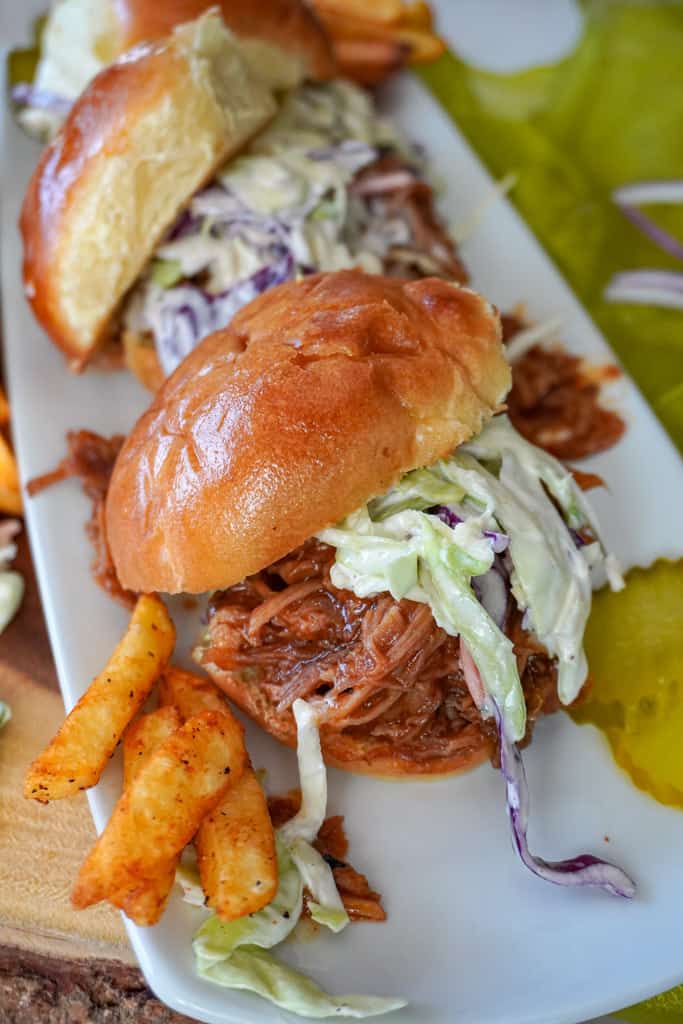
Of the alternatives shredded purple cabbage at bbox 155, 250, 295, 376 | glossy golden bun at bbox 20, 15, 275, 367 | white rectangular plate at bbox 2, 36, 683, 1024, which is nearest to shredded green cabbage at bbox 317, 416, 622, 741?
white rectangular plate at bbox 2, 36, 683, 1024

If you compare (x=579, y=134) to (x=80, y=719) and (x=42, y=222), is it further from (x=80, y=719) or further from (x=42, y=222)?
(x=80, y=719)

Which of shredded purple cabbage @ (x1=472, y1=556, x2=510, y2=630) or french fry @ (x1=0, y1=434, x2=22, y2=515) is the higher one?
french fry @ (x1=0, y1=434, x2=22, y2=515)

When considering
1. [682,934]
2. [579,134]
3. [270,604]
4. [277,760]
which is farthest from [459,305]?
[579,134]

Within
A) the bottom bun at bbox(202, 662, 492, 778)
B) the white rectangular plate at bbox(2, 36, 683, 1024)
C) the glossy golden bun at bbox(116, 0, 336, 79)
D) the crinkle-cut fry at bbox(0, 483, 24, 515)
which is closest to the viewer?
the white rectangular plate at bbox(2, 36, 683, 1024)

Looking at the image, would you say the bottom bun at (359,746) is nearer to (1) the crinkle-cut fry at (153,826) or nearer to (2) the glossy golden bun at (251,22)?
(1) the crinkle-cut fry at (153,826)

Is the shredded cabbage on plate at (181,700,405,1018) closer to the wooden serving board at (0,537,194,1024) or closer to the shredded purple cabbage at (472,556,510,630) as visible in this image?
the wooden serving board at (0,537,194,1024)

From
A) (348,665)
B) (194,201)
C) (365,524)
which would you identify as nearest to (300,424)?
(365,524)

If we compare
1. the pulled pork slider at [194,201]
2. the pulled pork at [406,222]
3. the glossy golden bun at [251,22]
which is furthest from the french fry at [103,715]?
the glossy golden bun at [251,22]
